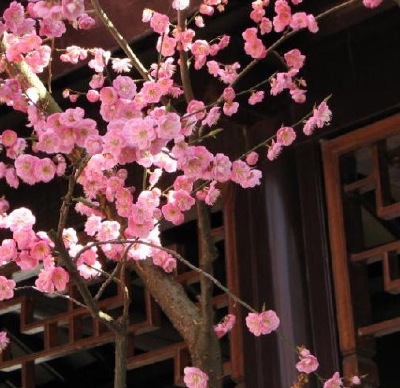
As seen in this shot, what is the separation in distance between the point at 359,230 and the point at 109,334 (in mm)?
1291

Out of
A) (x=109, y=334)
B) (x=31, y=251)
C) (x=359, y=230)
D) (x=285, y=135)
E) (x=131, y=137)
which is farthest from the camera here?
(x=109, y=334)

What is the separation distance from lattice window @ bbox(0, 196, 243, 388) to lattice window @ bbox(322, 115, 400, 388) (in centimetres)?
48

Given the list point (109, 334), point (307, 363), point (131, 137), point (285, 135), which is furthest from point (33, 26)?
point (109, 334)

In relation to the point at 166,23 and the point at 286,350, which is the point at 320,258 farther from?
the point at 166,23

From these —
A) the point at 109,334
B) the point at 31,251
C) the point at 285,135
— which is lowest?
the point at 31,251

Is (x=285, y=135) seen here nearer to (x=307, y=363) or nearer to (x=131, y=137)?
(x=307, y=363)

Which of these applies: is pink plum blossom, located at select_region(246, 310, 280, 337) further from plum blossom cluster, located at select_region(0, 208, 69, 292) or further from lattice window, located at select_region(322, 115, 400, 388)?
plum blossom cluster, located at select_region(0, 208, 69, 292)

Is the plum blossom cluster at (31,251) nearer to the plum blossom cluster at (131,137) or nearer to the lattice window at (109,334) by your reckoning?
the plum blossom cluster at (131,137)

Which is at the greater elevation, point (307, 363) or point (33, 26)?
point (33, 26)

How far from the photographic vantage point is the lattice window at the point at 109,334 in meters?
4.68

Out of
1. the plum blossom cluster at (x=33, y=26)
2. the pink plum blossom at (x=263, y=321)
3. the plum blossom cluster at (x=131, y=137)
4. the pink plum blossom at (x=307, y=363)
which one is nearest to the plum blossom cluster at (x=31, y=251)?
the plum blossom cluster at (x=131, y=137)

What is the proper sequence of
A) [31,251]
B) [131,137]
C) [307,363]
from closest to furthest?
[131,137] → [31,251] → [307,363]

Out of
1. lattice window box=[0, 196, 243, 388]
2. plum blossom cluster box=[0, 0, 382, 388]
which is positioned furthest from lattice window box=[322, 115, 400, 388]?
lattice window box=[0, 196, 243, 388]

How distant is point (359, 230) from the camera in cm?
445
